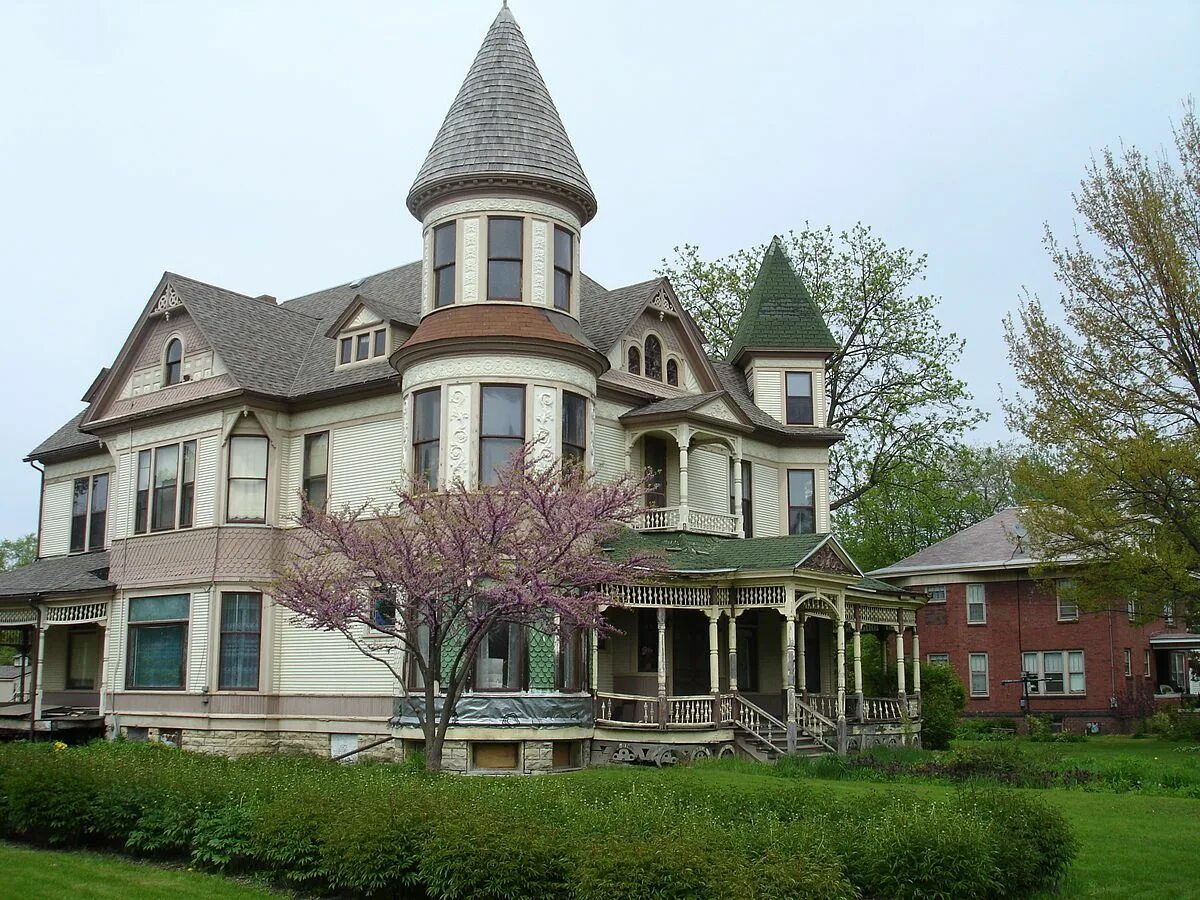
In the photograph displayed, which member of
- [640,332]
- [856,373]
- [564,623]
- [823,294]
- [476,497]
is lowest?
[564,623]

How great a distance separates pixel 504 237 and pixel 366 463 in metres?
5.95

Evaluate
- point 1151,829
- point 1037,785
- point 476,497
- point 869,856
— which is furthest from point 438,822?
point 1037,785

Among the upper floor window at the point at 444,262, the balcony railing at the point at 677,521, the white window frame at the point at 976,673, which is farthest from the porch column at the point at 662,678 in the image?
the white window frame at the point at 976,673

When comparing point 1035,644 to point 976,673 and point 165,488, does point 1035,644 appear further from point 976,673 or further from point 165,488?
point 165,488

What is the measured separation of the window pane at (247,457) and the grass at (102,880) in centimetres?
1497

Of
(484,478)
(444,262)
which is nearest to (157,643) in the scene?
(484,478)

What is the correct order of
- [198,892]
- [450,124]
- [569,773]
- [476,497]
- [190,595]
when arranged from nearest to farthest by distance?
[198,892] → [476,497] → [569,773] → [450,124] → [190,595]

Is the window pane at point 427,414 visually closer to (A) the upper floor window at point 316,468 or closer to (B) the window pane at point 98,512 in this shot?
(A) the upper floor window at point 316,468

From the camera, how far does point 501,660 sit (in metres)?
25.6

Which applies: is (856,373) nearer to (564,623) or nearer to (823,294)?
(823,294)

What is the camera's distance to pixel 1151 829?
16953mm

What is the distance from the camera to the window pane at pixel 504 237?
89.1 ft

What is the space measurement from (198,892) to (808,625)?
72.4 ft

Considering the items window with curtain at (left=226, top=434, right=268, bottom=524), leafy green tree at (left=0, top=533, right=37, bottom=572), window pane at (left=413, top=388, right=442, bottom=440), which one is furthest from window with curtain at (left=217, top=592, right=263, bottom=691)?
leafy green tree at (left=0, top=533, right=37, bottom=572)
